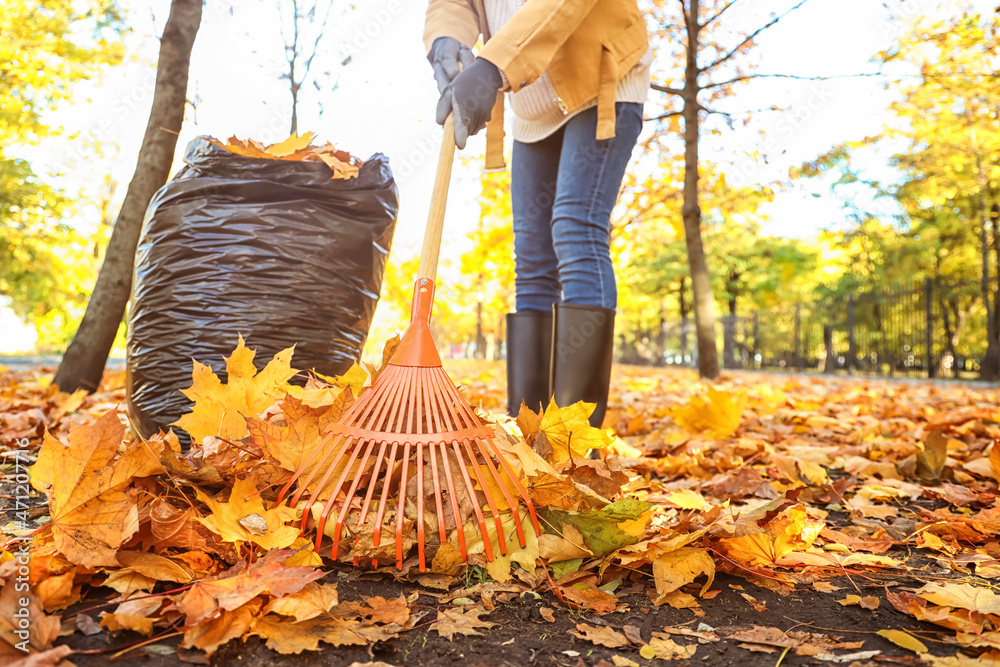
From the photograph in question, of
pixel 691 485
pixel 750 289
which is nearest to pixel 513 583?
pixel 691 485

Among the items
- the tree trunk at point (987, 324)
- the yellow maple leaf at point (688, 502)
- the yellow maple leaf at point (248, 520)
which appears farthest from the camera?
the tree trunk at point (987, 324)

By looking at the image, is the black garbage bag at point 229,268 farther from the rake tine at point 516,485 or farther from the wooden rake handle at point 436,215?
the rake tine at point 516,485

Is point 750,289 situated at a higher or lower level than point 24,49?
lower

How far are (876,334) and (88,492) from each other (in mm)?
14281

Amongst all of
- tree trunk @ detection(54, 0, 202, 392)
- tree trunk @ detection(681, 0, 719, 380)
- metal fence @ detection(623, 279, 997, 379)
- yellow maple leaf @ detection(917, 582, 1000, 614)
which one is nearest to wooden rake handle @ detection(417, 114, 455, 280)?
yellow maple leaf @ detection(917, 582, 1000, 614)

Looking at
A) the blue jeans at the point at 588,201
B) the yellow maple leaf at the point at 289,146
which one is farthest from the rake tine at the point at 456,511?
the yellow maple leaf at the point at 289,146

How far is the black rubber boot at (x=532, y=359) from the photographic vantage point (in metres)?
2.00

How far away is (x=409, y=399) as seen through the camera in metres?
1.08

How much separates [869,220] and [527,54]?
18.4 metres

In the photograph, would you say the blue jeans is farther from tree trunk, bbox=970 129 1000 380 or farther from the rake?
tree trunk, bbox=970 129 1000 380

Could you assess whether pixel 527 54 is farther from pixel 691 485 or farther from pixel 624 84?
pixel 691 485

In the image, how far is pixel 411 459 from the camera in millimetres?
1081

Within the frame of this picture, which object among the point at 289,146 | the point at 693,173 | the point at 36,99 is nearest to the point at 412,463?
the point at 289,146

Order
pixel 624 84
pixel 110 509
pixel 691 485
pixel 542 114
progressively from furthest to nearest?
1. pixel 542 114
2. pixel 624 84
3. pixel 691 485
4. pixel 110 509
